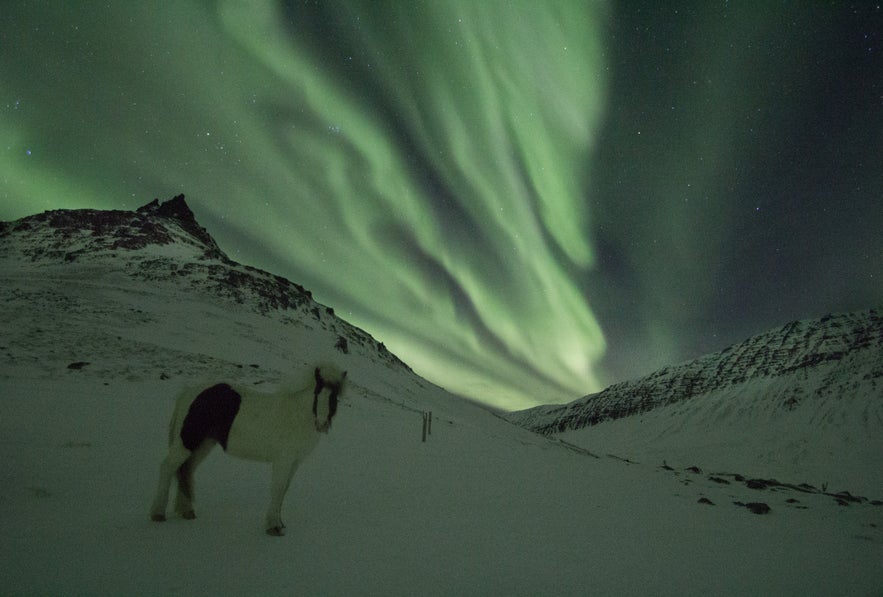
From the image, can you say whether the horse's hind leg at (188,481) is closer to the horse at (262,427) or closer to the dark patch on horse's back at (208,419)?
the horse at (262,427)

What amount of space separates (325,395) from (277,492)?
4.15 feet

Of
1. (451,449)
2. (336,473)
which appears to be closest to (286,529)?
(336,473)

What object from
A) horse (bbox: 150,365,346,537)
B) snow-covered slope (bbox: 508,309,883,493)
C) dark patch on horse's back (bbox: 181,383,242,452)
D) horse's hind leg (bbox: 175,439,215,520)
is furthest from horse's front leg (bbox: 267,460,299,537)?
snow-covered slope (bbox: 508,309,883,493)

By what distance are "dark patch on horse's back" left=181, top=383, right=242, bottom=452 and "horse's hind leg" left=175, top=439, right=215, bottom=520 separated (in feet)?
0.63

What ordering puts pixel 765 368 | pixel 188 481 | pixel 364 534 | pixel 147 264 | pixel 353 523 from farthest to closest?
pixel 765 368 < pixel 147 264 < pixel 353 523 < pixel 364 534 < pixel 188 481

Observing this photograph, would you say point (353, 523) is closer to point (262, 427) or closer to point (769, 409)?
point (262, 427)

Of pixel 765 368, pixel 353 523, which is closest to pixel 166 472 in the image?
pixel 353 523

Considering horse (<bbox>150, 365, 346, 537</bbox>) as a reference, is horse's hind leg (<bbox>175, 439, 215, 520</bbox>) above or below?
below

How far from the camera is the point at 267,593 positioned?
120 inches

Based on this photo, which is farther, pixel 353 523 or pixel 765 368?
pixel 765 368

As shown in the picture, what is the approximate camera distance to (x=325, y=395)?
13.8 feet

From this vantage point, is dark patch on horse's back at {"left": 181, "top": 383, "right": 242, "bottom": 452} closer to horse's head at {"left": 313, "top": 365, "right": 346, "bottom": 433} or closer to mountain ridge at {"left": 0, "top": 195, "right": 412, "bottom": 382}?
horse's head at {"left": 313, "top": 365, "right": 346, "bottom": 433}

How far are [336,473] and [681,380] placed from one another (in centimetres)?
16103

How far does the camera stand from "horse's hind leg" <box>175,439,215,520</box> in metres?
4.53
